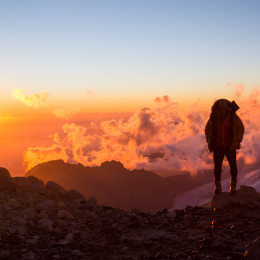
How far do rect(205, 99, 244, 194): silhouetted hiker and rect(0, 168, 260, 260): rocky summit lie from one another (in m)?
1.39

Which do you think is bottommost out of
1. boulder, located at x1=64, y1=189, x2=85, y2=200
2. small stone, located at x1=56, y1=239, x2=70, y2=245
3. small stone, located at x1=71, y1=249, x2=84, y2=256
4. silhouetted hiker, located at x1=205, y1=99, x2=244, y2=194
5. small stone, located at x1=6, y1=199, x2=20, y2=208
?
small stone, located at x1=71, y1=249, x2=84, y2=256

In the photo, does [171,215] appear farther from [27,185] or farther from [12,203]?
[27,185]

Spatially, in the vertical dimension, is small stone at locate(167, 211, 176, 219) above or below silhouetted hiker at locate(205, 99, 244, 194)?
below

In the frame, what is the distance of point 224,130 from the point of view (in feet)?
34.4

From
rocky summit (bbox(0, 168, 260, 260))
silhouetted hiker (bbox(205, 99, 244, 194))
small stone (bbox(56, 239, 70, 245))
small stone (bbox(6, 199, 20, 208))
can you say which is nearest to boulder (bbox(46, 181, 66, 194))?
rocky summit (bbox(0, 168, 260, 260))

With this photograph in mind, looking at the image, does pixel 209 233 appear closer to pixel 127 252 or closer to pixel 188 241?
Result: pixel 188 241

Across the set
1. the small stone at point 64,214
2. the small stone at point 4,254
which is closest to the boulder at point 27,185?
the small stone at point 64,214

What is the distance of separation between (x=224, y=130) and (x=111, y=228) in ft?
15.2

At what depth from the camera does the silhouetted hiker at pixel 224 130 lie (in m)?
10.4

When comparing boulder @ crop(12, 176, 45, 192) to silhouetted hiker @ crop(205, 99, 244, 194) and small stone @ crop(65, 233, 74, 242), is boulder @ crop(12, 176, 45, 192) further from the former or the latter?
silhouetted hiker @ crop(205, 99, 244, 194)

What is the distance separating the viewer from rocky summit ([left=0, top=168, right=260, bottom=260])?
6.78 metres

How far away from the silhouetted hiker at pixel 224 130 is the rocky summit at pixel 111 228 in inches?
54.8

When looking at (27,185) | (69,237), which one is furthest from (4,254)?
(27,185)

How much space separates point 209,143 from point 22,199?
6.17m
